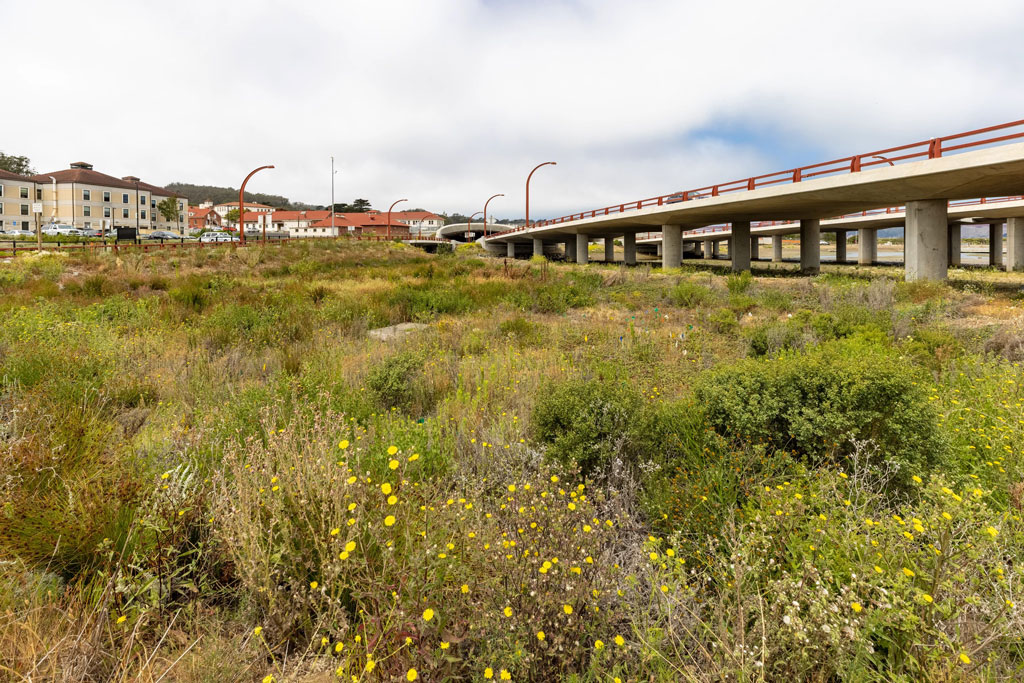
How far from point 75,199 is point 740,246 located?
10313cm

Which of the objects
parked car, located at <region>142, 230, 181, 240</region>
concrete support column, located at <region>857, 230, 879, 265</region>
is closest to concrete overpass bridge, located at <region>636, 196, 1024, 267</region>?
concrete support column, located at <region>857, 230, 879, 265</region>

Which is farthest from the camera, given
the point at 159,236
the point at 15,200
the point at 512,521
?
the point at 15,200

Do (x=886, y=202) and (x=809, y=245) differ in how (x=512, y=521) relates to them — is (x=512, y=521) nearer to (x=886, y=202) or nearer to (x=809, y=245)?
(x=886, y=202)

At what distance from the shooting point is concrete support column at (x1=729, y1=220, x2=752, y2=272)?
31.7 meters

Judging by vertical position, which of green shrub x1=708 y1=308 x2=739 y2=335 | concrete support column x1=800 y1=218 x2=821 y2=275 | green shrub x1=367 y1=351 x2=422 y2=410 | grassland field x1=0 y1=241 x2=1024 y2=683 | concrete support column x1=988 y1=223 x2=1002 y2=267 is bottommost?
grassland field x1=0 y1=241 x2=1024 y2=683

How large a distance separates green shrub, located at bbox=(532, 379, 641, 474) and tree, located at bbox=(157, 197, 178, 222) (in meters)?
114

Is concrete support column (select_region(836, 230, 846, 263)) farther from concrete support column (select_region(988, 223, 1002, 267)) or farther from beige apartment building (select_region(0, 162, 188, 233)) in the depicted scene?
beige apartment building (select_region(0, 162, 188, 233))

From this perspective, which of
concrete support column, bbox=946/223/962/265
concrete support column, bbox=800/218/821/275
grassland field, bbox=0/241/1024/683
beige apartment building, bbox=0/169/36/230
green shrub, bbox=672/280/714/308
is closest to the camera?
grassland field, bbox=0/241/1024/683

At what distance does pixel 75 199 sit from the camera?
271 feet

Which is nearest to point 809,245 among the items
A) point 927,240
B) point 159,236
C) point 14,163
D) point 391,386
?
point 927,240

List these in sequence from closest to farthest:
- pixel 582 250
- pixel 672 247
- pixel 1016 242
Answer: pixel 672 247 < pixel 1016 242 < pixel 582 250

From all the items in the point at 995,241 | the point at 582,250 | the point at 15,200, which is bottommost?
the point at 995,241

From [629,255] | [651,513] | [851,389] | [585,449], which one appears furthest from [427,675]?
[629,255]

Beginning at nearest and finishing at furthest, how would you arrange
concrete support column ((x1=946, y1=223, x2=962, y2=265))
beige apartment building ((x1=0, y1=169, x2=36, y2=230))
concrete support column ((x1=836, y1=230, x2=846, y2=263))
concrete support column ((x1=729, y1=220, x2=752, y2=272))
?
concrete support column ((x1=729, y1=220, x2=752, y2=272)) → concrete support column ((x1=946, y1=223, x2=962, y2=265)) → concrete support column ((x1=836, y1=230, x2=846, y2=263)) → beige apartment building ((x1=0, y1=169, x2=36, y2=230))
